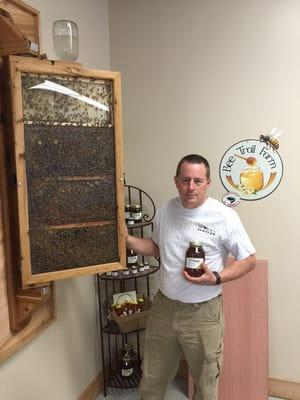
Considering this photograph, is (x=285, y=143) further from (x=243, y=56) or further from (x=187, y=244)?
(x=187, y=244)

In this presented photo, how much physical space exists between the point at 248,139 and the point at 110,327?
1.54 meters

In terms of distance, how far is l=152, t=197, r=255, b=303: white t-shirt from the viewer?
1.94m

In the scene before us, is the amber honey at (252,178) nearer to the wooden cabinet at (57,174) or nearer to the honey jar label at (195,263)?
the honey jar label at (195,263)

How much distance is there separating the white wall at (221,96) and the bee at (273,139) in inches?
1.4

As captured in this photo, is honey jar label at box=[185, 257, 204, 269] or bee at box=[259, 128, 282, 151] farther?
bee at box=[259, 128, 282, 151]

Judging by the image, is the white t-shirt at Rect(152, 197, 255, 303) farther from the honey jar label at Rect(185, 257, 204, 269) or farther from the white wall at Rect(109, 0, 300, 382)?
the white wall at Rect(109, 0, 300, 382)

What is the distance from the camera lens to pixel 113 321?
2729 millimetres

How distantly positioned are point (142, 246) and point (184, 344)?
1.78 ft

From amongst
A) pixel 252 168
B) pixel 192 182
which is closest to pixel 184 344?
pixel 192 182

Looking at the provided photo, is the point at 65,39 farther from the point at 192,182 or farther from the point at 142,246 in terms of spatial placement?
the point at 142,246

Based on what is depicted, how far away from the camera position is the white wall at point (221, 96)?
2420mm

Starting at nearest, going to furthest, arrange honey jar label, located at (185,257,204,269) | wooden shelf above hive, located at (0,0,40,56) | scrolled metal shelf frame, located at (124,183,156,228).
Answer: wooden shelf above hive, located at (0,0,40,56)
honey jar label, located at (185,257,204,269)
scrolled metal shelf frame, located at (124,183,156,228)

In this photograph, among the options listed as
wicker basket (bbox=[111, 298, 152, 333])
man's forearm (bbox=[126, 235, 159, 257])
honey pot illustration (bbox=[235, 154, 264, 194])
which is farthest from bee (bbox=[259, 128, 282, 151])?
wicker basket (bbox=[111, 298, 152, 333])

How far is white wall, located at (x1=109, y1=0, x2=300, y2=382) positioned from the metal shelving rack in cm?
12
